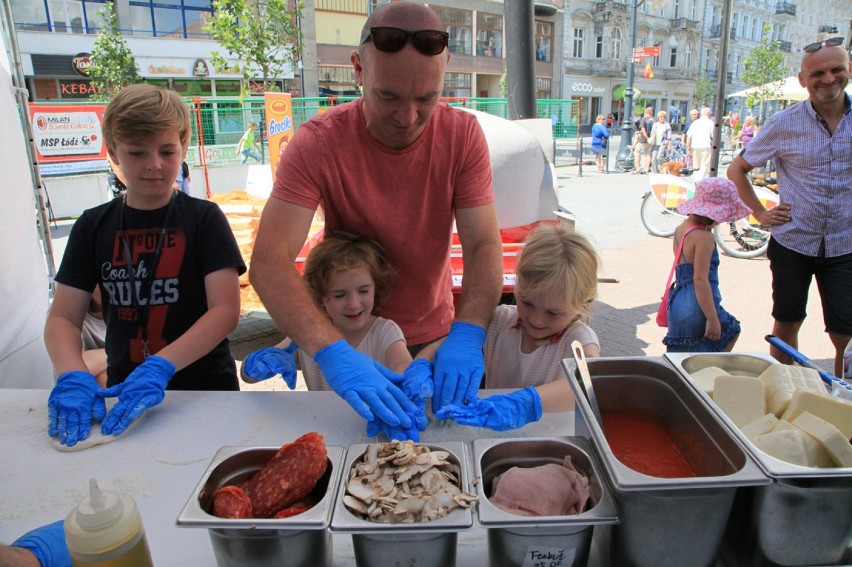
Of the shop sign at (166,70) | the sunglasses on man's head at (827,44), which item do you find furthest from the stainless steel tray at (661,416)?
the shop sign at (166,70)

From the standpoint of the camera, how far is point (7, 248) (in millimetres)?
2471

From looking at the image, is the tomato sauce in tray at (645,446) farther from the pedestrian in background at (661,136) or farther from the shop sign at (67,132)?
the pedestrian in background at (661,136)

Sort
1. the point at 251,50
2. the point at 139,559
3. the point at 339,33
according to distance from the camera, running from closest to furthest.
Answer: the point at 139,559
the point at 251,50
the point at 339,33

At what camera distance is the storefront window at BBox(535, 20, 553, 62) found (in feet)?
109

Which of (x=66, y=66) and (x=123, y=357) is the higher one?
(x=66, y=66)

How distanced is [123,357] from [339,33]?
26.1m

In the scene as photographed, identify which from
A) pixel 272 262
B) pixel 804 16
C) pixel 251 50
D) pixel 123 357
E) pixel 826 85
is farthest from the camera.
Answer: pixel 804 16

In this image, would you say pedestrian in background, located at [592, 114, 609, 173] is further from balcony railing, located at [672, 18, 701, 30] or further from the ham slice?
balcony railing, located at [672, 18, 701, 30]

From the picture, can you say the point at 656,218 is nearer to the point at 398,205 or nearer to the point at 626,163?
the point at 398,205

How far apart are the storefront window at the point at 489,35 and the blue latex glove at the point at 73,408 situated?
32135mm

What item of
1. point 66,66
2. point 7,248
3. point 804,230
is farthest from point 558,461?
point 66,66

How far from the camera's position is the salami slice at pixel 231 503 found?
0.89m

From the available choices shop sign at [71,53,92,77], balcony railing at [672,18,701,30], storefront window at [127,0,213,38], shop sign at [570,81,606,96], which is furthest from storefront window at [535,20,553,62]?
shop sign at [71,53,92,77]

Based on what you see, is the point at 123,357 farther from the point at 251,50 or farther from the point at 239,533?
the point at 251,50
